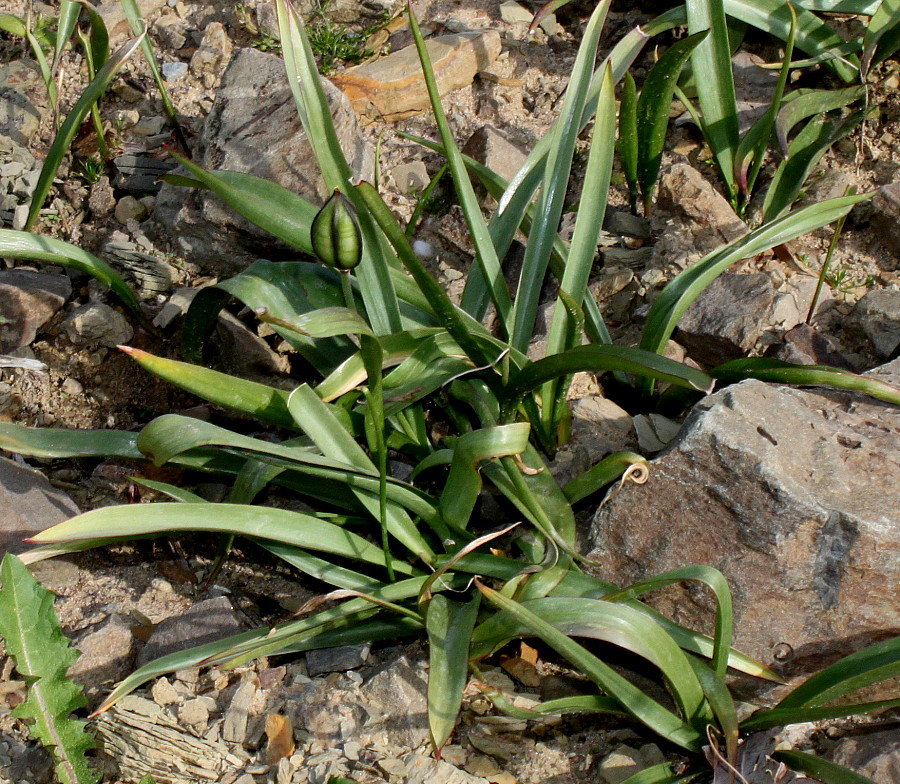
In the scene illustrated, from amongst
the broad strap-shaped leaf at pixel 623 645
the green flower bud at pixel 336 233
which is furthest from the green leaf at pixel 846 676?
the green flower bud at pixel 336 233

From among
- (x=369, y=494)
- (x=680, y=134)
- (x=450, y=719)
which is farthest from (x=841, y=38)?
(x=450, y=719)

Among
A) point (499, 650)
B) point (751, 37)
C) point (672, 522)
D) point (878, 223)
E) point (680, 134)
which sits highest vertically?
point (751, 37)

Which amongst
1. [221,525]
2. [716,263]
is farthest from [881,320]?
[221,525]

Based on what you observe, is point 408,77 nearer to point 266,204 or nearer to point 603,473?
point 266,204

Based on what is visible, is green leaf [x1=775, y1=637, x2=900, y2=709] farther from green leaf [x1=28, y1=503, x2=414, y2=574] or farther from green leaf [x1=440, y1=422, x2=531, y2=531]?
green leaf [x1=28, y1=503, x2=414, y2=574]

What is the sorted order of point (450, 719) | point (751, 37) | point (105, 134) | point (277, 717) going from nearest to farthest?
point (450, 719)
point (277, 717)
point (751, 37)
point (105, 134)

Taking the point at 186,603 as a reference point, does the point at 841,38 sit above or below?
above

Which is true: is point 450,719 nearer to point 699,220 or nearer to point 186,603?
point 186,603

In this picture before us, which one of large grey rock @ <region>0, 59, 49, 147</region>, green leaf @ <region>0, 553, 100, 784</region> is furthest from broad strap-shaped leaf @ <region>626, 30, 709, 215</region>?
large grey rock @ <region>0, 59, 49, 147</region>
